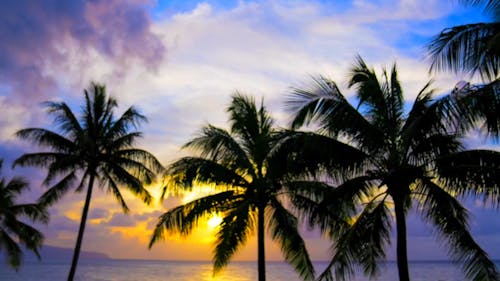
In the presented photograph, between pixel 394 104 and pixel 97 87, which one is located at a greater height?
pixel 97 87

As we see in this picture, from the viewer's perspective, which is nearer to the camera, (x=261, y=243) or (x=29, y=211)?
(x=261, y=243)

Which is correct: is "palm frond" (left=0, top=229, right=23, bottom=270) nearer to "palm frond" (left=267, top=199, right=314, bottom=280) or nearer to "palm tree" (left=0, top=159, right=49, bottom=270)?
"palm tree" (left=0, top=159, right=49, bottom=270)

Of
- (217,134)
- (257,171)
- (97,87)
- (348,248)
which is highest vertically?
(97,87)

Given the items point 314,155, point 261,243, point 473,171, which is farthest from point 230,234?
point 473,171

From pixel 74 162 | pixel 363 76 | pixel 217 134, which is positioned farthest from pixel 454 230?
pixel 74 162

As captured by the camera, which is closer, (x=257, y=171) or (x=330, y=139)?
(x=330, y=139)

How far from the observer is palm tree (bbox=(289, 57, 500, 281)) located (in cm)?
1277

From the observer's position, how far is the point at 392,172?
13086 mm

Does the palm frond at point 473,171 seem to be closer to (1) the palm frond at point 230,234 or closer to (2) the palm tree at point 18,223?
(1) the palm frond at point 230,234

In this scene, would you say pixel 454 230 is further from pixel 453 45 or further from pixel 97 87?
pixel 97 87

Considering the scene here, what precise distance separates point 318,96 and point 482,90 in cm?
492

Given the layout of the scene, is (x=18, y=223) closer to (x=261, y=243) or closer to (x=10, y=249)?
(x=10, y=249)

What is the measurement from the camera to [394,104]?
1452 centimetres

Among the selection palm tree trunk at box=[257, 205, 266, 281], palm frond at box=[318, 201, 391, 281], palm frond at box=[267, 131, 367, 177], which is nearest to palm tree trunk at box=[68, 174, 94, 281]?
palm tree trunk at box=[257, 205, 266, 281]
